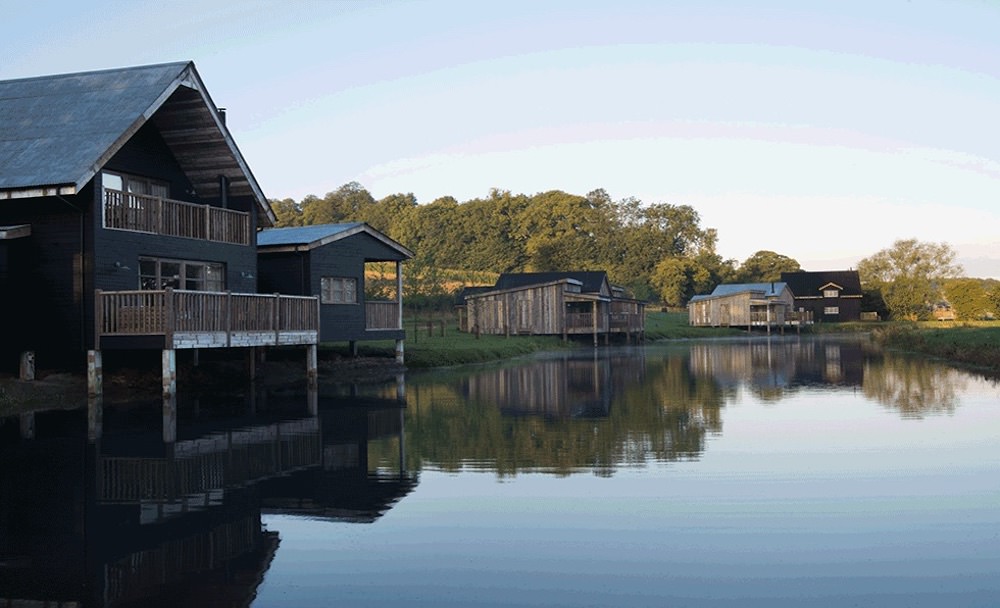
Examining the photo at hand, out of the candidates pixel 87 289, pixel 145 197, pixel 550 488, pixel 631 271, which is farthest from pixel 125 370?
pixel 631 271

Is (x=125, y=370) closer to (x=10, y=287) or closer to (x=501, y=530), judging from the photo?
(x=10, y=287)

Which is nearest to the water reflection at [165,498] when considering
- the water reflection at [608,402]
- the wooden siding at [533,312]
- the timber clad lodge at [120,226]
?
the water reflection at [608,402]

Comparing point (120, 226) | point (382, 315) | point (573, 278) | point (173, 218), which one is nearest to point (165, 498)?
point (120, 226)

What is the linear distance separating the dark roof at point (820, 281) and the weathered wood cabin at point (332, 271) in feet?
273

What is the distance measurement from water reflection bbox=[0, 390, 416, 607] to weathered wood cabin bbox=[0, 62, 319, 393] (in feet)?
17.0

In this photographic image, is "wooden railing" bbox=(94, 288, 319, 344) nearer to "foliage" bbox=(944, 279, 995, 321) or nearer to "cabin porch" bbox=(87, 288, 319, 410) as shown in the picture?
"cabin porch" bbox=(87, 288, 319, 410)

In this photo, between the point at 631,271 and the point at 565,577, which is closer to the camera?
the point at 565,577

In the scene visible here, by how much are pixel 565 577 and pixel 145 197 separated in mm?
A: 20787

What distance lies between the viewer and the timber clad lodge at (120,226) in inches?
905

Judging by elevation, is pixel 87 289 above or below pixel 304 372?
above

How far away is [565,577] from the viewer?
7328 millimetres

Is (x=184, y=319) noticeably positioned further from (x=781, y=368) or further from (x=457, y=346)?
(x=781, y=368)

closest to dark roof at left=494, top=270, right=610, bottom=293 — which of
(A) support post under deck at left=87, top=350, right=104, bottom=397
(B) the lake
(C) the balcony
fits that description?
(C) the balcony

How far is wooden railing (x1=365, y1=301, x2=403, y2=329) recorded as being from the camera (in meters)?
34.1
